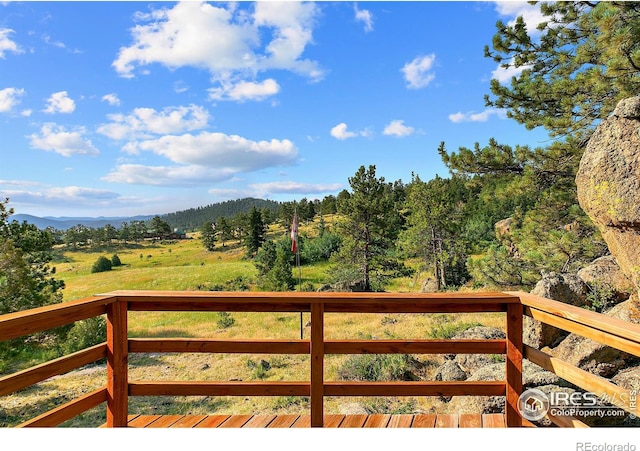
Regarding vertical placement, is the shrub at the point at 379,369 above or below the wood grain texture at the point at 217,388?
below

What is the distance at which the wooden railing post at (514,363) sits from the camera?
2.21 m

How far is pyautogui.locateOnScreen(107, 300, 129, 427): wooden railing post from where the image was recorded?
2.25 metres

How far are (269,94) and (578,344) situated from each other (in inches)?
721

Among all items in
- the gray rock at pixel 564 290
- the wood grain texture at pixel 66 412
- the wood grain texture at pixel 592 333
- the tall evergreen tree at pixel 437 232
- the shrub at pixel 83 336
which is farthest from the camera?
the tall evergreen tree at pixel 437 232

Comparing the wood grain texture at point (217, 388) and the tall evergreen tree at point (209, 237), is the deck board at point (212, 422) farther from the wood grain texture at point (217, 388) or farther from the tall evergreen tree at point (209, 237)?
the tall evergreen tree at point (209, 237)

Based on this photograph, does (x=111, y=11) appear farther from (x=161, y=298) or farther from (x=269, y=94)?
(x=269, y=94)

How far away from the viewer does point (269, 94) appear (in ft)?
64.2

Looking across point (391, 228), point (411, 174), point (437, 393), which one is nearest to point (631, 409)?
point (437, 393)

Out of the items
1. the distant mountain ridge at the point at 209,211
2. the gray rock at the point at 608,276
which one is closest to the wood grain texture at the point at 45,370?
Answer: the gray rock at the point at 608,276

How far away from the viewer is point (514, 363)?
2225 mm

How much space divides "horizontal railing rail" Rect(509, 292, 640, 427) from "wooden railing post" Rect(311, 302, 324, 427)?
4.16 feet

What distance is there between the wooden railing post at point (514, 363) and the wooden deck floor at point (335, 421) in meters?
0.17

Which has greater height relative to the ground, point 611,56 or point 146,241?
point 611,56
